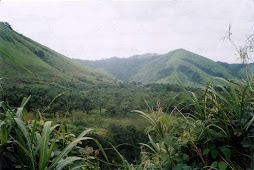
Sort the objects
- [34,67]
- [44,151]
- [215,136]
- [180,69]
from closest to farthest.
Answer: [44,151]
[215,136]
[34,67]
[180,69]

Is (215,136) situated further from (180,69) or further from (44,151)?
(180,69)

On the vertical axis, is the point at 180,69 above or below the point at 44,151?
above

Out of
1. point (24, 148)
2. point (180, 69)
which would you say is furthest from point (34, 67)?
point (24, 148)

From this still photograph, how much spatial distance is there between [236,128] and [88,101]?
58259 mm

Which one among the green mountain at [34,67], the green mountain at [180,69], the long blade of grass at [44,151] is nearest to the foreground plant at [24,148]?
the long blade of grass at [44,151]

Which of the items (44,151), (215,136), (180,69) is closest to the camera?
(44,151)

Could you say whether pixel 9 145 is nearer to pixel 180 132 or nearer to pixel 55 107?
pixel 180 132

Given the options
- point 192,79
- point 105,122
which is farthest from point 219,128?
point 192,79

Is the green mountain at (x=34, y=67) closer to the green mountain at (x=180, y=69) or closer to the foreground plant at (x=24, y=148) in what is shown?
the green mountain at (x=180, y=69)

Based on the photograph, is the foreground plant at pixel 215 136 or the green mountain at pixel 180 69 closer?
the foreground plant at pixel 215 136

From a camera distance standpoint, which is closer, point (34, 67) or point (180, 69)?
point (34, 67)

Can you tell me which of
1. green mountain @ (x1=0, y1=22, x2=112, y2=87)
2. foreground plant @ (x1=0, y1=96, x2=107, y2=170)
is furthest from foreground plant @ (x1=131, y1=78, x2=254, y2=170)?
green mountain @ (x1=0, y1=22, x2=112, y2=87)

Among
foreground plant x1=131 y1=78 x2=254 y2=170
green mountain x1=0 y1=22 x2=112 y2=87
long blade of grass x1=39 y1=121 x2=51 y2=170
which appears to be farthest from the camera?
green mountain x1=0 y1=22 x2=112 y2=87

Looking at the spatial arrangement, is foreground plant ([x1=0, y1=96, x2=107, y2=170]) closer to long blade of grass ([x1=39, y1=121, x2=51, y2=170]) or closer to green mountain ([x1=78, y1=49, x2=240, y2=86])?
long blade of grass ([x1=39, y1=121, x2=51, y2=170])
